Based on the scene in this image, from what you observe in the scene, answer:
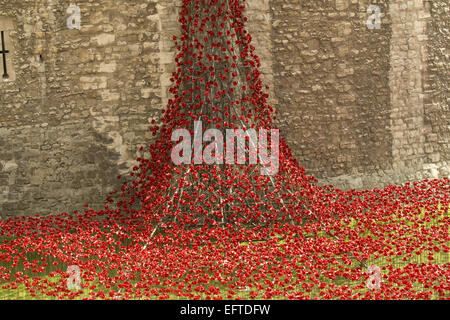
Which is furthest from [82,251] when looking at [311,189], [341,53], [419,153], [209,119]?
[419,153]

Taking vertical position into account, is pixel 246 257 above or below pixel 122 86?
below

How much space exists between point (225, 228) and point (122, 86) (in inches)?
80.9

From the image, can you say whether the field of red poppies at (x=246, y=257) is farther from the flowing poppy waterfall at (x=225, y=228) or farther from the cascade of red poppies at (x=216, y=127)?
the cascade of red poppies at (x=216, y=127)

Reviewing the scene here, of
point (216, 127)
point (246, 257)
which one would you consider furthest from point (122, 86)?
point (246, 257)

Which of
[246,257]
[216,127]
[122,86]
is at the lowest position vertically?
[246,257]

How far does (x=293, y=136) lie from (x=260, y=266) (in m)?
2.50

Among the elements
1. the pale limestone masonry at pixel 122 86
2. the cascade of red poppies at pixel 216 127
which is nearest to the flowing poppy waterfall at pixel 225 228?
the cascade of red poppies at pixel 216 127

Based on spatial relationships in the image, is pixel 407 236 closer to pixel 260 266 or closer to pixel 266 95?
pixel 260 266

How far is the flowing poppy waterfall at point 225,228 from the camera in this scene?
5.35 m

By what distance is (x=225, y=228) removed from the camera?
6.73m

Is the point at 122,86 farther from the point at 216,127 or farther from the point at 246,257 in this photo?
the point at 246,257

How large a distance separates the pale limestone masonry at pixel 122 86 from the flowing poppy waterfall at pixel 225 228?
0.22 meters

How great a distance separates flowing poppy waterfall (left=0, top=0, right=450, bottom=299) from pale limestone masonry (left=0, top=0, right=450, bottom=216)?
0.72 feet

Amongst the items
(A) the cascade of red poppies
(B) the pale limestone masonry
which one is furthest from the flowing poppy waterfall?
(B) the pale limestone masonry
